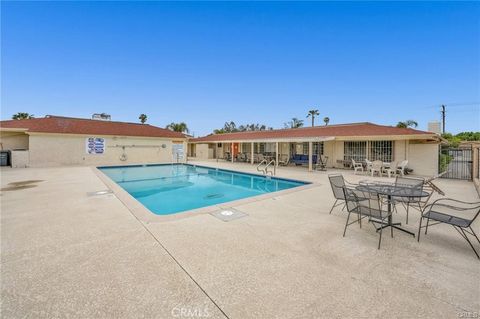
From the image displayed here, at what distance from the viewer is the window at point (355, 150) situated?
52.0 ft

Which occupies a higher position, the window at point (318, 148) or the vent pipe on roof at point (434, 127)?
the vent pipe on roof at point (434, 127)

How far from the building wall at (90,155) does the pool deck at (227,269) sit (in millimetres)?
16084

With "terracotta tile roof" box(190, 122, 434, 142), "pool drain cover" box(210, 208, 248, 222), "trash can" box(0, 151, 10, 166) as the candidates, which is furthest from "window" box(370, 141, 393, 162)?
"trash can" box(0, 151, 10, 166)

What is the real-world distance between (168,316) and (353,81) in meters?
25.9

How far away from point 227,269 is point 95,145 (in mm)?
21015

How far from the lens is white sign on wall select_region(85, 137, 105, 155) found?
18.9m

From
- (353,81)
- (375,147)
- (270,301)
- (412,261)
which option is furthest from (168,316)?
(353,81)

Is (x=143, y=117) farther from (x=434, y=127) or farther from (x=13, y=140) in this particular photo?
(x=434, y=127)

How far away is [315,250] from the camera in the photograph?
3.33 meters

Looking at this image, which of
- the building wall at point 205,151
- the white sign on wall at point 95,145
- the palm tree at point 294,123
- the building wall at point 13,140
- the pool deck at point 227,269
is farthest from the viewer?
the palm tree at point 294,123

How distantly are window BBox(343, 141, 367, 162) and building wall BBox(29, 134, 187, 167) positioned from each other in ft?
57.0

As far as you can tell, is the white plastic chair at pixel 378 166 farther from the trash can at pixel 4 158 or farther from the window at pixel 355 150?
the trash can at pixel 4 158

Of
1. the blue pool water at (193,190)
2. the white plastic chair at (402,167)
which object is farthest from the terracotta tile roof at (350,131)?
the blue pool water at (193,190)

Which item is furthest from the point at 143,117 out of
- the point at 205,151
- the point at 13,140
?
the point at 13,140
